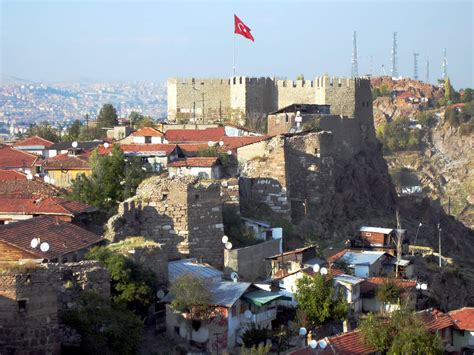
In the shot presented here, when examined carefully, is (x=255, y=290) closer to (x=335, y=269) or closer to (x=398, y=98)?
(x=335, y=269)

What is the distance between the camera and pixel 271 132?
29.7 m

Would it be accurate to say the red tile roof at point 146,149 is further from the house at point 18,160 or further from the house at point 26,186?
the house at point 26,186

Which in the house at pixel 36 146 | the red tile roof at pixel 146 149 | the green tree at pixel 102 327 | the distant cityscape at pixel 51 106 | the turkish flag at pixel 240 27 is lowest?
the distant cityscape at pixel 51 106

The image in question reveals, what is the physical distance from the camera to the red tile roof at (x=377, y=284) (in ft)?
63.4

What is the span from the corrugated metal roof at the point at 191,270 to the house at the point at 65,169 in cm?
711

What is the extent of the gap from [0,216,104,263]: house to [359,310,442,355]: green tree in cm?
496

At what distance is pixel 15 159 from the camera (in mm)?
28969

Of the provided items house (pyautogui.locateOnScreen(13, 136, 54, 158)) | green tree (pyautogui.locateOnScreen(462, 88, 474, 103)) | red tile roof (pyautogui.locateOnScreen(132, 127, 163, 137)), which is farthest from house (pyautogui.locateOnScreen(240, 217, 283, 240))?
green tree (pyautogui.locateOnScreen(462, 88, 474, 103))

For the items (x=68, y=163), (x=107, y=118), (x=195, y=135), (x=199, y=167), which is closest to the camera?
(x=199, y=167)

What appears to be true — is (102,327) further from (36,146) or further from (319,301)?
(36,146)

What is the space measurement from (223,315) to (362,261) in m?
6.13

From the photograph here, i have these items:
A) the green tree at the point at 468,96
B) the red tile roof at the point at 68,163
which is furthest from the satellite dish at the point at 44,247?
the green tree at the point at 468,96

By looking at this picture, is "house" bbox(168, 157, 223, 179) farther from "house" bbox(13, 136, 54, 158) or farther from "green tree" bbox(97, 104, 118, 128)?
"green tree" bbox(97, 104, 118, 128)

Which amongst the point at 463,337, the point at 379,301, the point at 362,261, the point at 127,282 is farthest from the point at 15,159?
the point at 463,337
